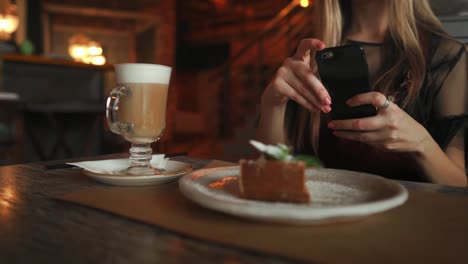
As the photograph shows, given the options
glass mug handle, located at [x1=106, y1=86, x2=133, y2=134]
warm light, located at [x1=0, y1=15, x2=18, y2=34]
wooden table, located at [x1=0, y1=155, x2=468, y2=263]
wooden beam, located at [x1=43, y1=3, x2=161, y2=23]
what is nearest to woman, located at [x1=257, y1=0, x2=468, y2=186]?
glass mug handle, located at [x1=106, y1=86, x2=133, y2=134]

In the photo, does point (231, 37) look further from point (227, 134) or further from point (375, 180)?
point (375, 180)

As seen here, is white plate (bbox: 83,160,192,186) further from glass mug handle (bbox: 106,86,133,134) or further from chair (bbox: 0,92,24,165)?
chair (bbox: 0,92,24,165)

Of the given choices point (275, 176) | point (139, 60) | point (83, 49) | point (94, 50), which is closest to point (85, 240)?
point (275, 176)

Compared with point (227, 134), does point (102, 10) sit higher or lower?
higher

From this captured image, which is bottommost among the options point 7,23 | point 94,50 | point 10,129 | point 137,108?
point 10,129

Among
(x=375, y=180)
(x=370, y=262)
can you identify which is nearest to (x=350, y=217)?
(x=370, y=262)

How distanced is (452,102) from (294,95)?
19.3 inches

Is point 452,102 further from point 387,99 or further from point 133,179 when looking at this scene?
point 133,179

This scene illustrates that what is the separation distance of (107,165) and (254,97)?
4.59m

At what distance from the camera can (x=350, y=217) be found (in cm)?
40

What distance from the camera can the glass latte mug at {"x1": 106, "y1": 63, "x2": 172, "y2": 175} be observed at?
0.75 m

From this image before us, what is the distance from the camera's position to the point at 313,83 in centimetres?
91

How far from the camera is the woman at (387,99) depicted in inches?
35.8

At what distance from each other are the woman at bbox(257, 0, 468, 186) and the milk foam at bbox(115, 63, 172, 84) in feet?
1.13
